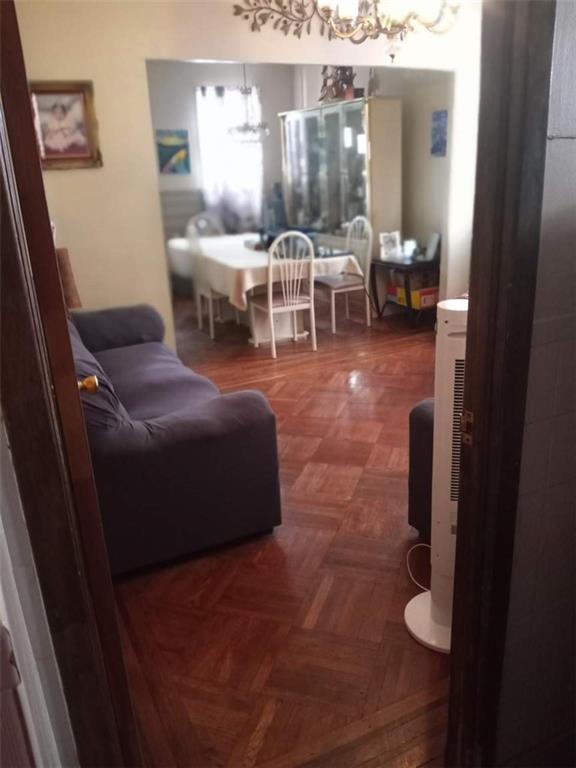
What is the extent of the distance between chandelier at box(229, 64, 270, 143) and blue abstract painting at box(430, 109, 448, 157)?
6.51 ft

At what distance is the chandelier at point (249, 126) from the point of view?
6.34 meters

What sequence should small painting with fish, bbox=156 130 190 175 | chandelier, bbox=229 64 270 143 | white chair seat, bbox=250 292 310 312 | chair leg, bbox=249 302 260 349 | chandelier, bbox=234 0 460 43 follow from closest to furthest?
chandelier, bbox=234 0 460 43 < white chair seat, bbox=250 292 310 312 < chair leg, bbox=249 302 260 349 < chandelier, bbox=229 64 270 143 < small painting with fish, bbox=156 130 190 175

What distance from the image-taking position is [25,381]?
33.9 inches

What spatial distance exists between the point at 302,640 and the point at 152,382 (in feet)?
5.04

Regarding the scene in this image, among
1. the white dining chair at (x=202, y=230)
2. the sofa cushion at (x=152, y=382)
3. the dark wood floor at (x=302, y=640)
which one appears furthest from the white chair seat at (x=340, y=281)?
the dark wood floor at (x=302, y=640)

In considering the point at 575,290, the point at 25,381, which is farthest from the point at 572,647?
the point at 25,381

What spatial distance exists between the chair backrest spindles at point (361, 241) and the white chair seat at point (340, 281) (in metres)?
0.09

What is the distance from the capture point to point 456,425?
1.58 metres

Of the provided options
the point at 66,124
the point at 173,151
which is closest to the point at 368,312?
the point at 66,124

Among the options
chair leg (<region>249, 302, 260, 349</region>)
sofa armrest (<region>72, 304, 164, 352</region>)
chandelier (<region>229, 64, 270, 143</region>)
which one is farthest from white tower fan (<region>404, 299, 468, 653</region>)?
chandelier (<region>229, 64, 270, 143</region>)

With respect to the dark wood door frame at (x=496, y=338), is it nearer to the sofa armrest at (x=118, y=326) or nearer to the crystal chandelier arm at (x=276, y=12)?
the sofa armrest at (x=118, y=326)

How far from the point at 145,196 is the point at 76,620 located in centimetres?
351

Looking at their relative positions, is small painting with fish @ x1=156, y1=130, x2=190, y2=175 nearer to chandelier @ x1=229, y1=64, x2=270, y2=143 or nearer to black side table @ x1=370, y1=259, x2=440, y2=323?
chandelier @ x1=229, y1=64, x2=270, y2=143

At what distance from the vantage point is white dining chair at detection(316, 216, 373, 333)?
202 inches
